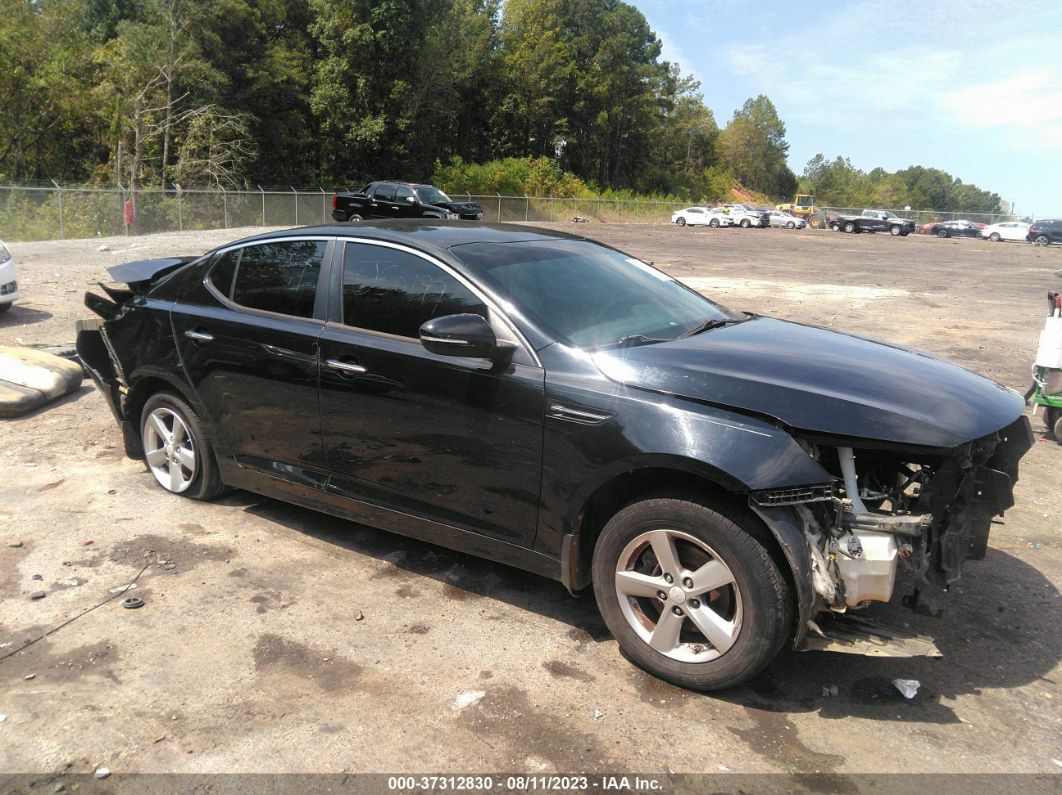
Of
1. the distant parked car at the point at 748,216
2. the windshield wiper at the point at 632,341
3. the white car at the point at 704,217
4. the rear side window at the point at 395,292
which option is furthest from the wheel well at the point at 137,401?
the distant parked car at the point at 748,216

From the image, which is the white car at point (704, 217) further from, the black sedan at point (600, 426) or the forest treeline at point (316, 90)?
the black sedan at point (600, 426)

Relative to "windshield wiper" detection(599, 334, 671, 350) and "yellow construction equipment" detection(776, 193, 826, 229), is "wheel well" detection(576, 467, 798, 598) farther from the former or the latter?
"yellow construction equipment" detection(776, 193, 826, 229)

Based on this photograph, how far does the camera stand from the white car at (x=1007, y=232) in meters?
52.6

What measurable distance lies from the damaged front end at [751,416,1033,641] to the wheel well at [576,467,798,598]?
10 cm

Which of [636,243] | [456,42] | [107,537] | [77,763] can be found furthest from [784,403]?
[456,42]

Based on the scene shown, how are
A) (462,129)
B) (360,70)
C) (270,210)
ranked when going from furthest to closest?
(462,129)
(360,70)
(270,210)

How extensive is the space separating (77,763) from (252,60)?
44.3 m

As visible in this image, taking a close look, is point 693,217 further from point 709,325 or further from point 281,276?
point 281,276

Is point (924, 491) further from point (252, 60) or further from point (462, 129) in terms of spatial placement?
point (462, 129)

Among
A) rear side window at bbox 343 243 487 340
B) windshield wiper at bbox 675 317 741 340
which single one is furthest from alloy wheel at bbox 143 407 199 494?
windshield wiper at bbox 675 317 741 340

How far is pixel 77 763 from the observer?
8.98ft

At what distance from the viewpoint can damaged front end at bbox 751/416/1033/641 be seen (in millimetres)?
2881

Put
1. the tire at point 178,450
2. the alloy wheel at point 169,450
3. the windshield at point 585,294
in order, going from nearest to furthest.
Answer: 1. the windshield at point 585,294
2. the tire at point 178,450
3. the alloy wheel at point 169,450

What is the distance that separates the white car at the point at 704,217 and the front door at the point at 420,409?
57.1m
